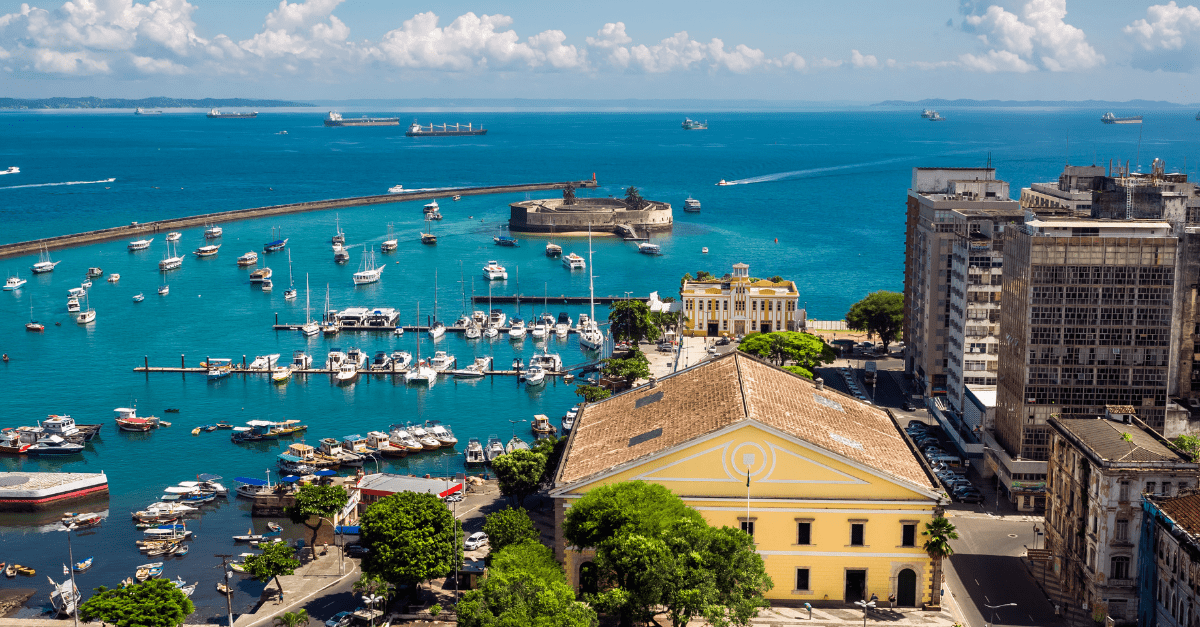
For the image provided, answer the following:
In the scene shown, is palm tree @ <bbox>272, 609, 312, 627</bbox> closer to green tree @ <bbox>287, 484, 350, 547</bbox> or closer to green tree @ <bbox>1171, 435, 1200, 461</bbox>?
green tree @ <bbox>287, 484, 350, 547</bbox>

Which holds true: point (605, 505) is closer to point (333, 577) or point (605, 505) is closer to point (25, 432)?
point (333, 577)

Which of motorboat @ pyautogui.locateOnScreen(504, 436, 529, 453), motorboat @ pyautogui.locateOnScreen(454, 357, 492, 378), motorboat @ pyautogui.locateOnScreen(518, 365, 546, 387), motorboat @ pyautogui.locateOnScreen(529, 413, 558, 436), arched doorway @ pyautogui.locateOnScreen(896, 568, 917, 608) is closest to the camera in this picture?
arched doorway @ pyautogui.locateOnScreen(896, 568, 917, 608)

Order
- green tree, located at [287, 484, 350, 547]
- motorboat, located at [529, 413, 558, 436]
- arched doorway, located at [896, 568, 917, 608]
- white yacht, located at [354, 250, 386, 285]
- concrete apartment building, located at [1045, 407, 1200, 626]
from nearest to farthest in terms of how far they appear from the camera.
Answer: concrete apartment building, located at [1045, 407, 1200, 626], arched doorway, located at [896, 568, 917, 608], green tree, located at [287, 484, 350, 547], motorboat, located at [529, 413, 558, 436], white yacht, located at [354, 250, 386, 285]

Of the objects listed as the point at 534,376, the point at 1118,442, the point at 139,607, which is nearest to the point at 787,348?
the point at 534,376

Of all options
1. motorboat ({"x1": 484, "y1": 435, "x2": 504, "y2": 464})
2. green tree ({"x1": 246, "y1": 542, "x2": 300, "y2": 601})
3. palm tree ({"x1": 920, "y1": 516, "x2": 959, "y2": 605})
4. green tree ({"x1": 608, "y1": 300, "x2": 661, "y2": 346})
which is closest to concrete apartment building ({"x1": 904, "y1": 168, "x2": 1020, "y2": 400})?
green tree ({"x1": 608, "y1": 300, "x2": 661, "y2": 346})

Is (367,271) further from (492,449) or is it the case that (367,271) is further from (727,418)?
(727,418)

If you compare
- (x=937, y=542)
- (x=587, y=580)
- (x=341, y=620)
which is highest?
(x=937, y=542)
